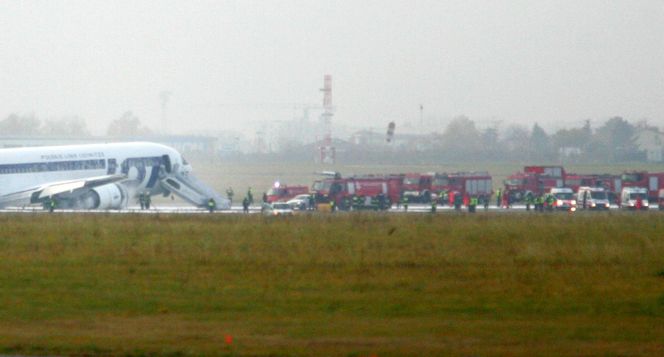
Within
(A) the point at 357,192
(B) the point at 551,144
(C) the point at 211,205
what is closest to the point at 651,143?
(B) the point at 551,144

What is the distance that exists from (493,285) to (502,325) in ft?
18.1

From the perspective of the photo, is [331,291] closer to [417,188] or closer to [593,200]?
[593,200]

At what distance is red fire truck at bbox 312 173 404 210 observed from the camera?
6769cm

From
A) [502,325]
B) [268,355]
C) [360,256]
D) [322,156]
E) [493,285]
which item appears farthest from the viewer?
[322,156]

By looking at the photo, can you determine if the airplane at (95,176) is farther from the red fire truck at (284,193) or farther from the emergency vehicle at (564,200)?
the emergency vehicle at (564,200)

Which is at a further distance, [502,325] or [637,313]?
[637,313]

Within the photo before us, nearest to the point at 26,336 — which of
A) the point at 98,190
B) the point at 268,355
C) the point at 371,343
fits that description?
the point at 268,355

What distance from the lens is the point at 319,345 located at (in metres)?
16.8

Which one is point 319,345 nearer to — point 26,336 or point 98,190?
point 26,336

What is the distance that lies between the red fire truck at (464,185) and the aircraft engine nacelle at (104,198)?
21.3 meters

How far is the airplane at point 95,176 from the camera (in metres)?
59.8

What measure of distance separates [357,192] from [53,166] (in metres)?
16.9

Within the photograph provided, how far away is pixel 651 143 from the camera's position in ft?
436

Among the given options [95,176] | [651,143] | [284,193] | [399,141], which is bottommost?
[284,193]
